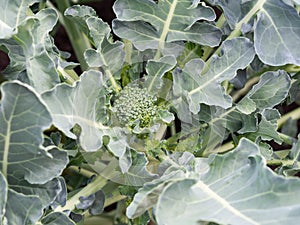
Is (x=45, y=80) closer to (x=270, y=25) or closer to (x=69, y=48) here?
(x=270, y=25)

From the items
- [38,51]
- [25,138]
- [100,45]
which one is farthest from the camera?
[100,45]

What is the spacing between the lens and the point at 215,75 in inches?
35.9

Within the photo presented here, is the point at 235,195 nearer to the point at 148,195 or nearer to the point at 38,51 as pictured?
the point at 148,195

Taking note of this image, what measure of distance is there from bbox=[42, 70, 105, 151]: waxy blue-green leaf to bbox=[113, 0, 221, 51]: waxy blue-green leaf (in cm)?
16

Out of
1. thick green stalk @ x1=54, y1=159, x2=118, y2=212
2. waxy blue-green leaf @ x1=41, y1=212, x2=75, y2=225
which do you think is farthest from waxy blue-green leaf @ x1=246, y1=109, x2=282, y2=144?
waxy blue-green leaf @ x1=41, y1=212, x2=75, y2=225

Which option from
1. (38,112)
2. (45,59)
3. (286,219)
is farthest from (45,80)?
(286,219)

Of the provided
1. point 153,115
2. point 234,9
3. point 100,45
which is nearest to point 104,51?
point 100,45

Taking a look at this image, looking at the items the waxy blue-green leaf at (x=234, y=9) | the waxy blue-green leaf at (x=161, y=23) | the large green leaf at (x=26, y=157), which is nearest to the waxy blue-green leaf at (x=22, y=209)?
the large green leaf at (x=26, y=157)

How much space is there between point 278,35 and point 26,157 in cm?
47

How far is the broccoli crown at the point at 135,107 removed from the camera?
35.3 inches

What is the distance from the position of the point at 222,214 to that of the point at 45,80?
1.02 ft

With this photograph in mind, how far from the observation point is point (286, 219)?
647mm

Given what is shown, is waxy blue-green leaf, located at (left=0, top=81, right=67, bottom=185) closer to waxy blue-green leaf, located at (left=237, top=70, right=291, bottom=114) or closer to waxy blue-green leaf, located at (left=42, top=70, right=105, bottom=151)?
waxy blue-green leaf, located at (left=42, top=70, right=105, bottom=151)

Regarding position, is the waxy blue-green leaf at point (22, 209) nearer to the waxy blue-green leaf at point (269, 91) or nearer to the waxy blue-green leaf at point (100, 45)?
the waxy blue-green leaf at point (100, 45)
